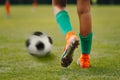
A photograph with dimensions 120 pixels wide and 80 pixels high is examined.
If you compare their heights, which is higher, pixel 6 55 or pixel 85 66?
pixel 85 66

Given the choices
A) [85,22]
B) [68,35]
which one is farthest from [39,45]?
[85,22]

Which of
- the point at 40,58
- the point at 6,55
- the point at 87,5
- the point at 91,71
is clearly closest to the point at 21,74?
the point at 40,58

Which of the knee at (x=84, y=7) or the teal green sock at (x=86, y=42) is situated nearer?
the knee at (x=84, y=7)

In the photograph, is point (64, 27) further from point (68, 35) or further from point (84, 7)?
point (84, 7)

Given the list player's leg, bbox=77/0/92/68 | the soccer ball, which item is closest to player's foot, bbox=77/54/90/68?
player's leg, bbox=77/0/92/68

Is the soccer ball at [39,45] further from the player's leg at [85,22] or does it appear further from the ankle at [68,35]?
the player's leg at [85,22]

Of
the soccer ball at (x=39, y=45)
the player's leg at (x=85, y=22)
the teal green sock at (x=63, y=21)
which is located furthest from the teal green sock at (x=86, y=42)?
the soccer ball at (x=39, y=45)

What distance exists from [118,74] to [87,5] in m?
0.67

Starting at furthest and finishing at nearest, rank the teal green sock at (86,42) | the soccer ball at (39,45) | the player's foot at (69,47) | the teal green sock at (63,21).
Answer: the teal green sock at (86,42) → the teal green sock at (63,21) → the soccer ball at (39,45) → the player's foot at (69,47)

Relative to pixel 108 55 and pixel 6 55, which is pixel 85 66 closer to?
pixel 108 55

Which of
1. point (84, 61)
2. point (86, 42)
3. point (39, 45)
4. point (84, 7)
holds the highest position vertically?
point (84, 7)

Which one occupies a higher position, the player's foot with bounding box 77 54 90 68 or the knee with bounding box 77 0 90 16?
the knee with bounding box 77 0 90 16

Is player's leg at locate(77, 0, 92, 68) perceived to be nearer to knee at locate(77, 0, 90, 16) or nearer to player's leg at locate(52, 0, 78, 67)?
knee at locate(77, 0, 90, 16)

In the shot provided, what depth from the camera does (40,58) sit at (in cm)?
343
